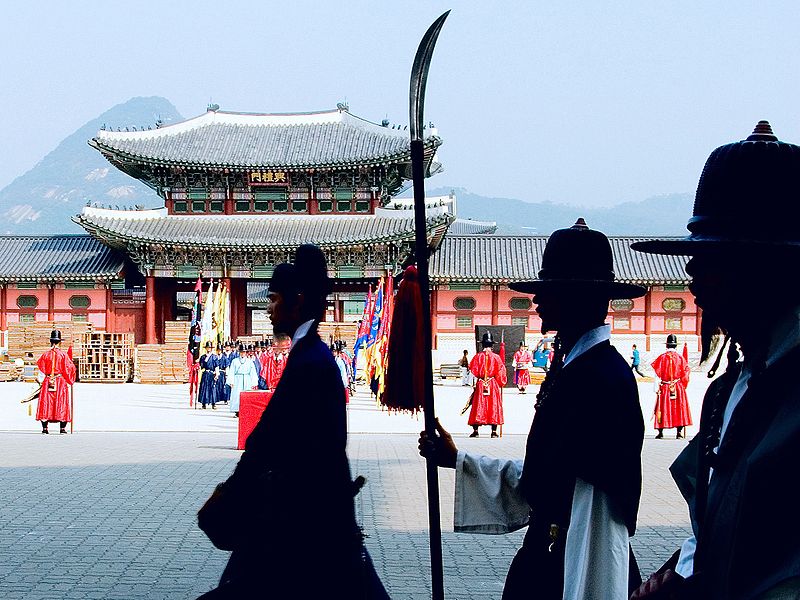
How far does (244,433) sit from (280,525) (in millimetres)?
8160

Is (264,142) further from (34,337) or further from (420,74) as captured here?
(420,74)

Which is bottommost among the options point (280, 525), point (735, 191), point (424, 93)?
point (280, 525)

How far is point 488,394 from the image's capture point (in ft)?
51.6

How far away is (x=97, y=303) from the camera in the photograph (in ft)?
109

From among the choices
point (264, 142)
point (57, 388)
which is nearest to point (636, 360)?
point (264, 142)

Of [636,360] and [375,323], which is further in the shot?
[636,360]

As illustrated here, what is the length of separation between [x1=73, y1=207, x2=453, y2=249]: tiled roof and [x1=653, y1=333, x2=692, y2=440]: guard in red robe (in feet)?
55.9

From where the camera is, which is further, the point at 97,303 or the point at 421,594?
the point at 97,303

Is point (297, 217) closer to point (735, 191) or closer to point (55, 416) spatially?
point (55, 416)

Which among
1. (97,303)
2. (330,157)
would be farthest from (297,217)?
(97,303)

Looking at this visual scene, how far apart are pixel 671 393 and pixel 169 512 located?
961 cm

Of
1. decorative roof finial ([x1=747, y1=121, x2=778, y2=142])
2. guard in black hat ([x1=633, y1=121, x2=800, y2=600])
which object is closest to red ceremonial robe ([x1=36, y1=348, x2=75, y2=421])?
guard in black hat ([x1=633, y1=121, x2=800, y2=600])

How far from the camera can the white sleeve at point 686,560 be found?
203cm

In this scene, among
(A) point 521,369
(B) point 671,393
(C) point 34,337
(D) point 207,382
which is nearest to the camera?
(B) point 671,393
